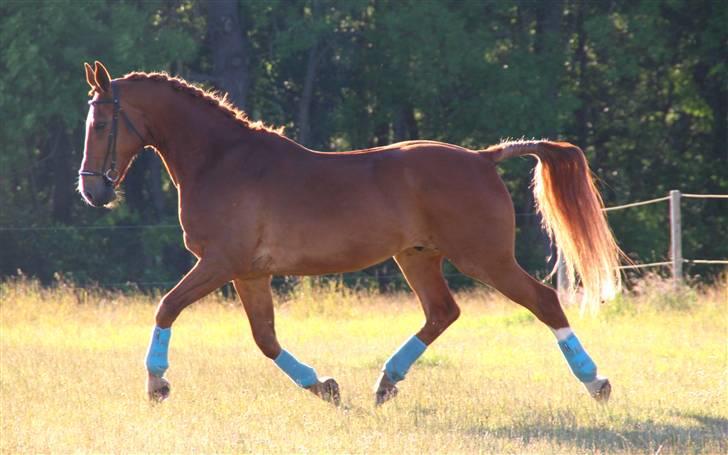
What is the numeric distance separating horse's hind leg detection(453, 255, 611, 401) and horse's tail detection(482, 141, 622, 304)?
12.3 inches

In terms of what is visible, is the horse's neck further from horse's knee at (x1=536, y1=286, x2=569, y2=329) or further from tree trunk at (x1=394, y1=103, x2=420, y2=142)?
tree trunk at (x1=394, y1=103, x2=420, y2=142)

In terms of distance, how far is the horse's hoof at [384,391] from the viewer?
7.84 metres

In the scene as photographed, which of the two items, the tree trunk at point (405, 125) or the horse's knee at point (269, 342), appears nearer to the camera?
the horse's knee at point (269, 342)

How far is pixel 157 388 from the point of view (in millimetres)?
7480

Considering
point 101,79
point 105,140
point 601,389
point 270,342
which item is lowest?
point 601,389

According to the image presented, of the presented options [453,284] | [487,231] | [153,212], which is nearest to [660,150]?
[453,284]

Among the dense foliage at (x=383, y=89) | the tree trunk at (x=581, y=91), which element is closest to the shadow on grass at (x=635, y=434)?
the dense foliage at (x=383, y=89)

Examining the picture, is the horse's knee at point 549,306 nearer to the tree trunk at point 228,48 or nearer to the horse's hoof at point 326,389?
the horse's hoof at point 326,389

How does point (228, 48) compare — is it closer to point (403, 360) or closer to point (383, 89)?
point (383, 89)

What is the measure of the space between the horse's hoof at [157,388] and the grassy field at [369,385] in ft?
0.28

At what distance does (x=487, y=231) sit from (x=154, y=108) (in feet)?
7.74

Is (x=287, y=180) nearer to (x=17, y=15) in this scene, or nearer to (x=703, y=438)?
(x=703, y=438)

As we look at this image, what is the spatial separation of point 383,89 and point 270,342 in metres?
17.3

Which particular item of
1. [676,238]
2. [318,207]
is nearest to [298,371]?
[318,207]
